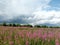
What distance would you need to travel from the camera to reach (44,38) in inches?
272

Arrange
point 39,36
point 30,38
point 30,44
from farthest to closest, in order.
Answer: point 39,36, point 30,38, point 30,44

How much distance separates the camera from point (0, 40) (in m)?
6.77

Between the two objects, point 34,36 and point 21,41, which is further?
point 34,36

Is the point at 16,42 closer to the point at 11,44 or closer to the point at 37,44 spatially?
the point at 11,44

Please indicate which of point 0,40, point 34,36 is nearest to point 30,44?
point 34,36

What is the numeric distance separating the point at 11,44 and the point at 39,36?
5.10 feet

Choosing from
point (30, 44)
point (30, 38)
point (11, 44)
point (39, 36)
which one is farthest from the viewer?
point (39, 36)

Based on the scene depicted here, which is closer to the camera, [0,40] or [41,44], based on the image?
[41,44]

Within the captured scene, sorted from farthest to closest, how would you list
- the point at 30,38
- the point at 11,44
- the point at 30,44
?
the point at 30,38, the point at 30,44, the point at 11,44

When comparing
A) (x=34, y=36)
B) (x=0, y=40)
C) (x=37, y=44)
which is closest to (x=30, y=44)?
(x=37, y=44)

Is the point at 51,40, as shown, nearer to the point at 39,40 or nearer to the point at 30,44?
the point at 39,40

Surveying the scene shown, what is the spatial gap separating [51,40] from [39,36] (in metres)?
0.48

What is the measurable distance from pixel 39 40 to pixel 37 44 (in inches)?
11.8

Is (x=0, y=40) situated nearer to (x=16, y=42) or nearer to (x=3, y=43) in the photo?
(x=3, y=43)
